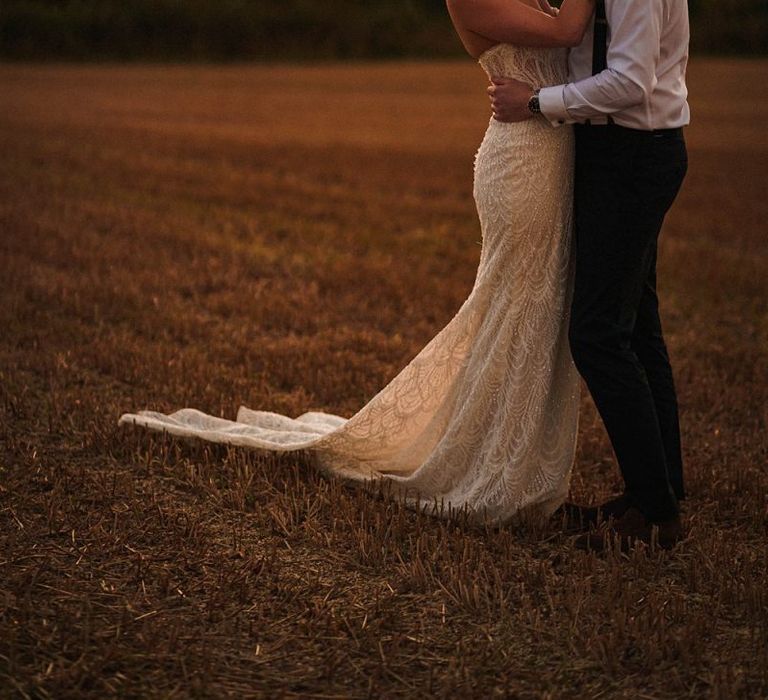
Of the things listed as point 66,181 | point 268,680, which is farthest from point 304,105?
point 268,680

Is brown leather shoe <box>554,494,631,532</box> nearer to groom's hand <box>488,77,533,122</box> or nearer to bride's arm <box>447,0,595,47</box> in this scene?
groom's hand <box>488,77,533,122</box>

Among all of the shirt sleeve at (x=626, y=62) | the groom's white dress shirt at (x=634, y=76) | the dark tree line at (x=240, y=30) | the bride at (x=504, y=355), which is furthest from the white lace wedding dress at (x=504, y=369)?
the dark tree line at (x=240, y=30)

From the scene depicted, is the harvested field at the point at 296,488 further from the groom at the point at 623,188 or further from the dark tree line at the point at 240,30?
the dark tree line at the point at 240,30

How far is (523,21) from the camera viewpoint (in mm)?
3992

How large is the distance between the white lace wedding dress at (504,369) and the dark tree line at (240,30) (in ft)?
124

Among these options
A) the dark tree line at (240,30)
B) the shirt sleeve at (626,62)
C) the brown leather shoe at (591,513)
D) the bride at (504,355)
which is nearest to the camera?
the shirt sleeve at (626,62)

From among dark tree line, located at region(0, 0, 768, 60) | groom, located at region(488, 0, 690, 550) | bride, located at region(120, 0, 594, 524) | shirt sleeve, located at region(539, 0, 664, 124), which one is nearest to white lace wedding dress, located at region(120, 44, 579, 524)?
bride, located at region(120, 0, 594, 524)

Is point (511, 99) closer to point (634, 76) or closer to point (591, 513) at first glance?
point (634, 76)

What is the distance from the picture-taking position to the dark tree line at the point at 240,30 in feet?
131

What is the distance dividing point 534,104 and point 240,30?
131 feet

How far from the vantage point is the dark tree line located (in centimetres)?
3997

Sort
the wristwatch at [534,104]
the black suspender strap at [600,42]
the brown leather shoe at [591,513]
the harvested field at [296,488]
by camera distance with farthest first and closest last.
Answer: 1. the brown leather shoe at [591,513]
2. the wristwatch at [534,104]
3. the black suspender strap at [600,42]
4. the harvested field at [296,488]

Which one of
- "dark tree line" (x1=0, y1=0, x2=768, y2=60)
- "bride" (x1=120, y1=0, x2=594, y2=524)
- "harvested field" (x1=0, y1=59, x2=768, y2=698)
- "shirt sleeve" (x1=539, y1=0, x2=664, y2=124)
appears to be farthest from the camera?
"dark tree line" (x1=0, y1=0, x2=768, y2=60)

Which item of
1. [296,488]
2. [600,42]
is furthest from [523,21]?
[296,488]
